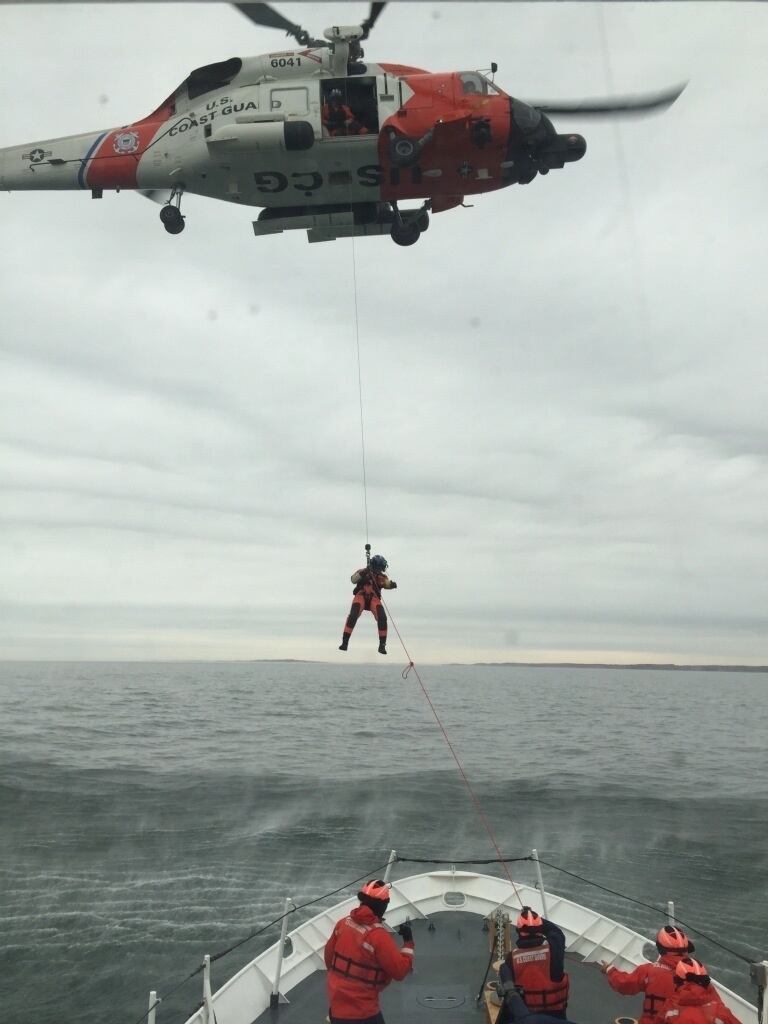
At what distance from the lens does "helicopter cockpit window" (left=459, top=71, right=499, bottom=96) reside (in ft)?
34.9

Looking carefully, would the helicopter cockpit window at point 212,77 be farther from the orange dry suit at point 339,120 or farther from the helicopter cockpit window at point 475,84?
the helicopter cockpit window at point 475,84

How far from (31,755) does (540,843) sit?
75.4 ft

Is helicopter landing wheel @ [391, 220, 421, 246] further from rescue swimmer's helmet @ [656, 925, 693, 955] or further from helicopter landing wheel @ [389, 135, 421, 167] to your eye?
rescue swimmer's helmet @ [656, 925, 693, 955]

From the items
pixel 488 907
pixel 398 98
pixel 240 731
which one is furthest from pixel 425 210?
pixel 240 731

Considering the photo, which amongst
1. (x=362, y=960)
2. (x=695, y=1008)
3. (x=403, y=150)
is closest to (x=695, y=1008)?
(x=695, y=1008)

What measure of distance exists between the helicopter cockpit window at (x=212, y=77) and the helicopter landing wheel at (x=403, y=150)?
295cm

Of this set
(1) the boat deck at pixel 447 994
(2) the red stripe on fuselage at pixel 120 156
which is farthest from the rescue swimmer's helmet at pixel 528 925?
(2) the red stripe on fuselage at pixel 120 156

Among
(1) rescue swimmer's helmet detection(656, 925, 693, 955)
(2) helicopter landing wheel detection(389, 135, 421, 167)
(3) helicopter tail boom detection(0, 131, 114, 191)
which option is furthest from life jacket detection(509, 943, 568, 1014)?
(3) helicopter tail boom detection(0, 131, 114, 191)

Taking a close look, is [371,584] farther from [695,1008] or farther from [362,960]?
[695,1008]

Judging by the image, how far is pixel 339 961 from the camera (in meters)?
5.39

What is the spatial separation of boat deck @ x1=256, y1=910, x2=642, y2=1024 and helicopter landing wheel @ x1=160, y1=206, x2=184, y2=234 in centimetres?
1044

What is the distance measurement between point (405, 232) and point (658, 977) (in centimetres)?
1000

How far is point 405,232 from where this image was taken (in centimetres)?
1142

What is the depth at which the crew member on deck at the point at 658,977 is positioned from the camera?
524cm
